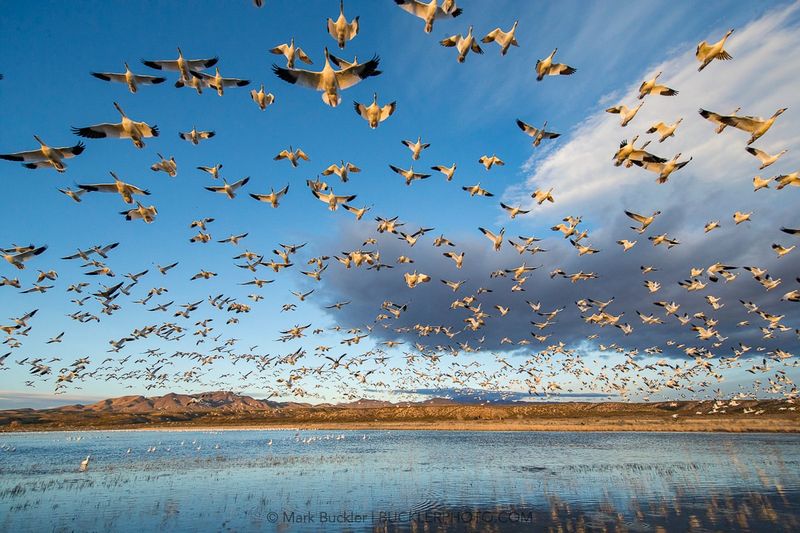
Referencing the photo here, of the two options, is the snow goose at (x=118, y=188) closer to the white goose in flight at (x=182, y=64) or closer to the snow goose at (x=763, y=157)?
the white goose in flight at (x=182, y=64)

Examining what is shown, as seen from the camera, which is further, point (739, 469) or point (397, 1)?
point (739, 469)

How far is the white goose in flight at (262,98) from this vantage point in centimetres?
2130

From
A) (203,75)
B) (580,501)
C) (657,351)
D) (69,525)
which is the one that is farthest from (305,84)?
(657,351)

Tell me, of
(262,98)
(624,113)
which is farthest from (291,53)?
(624,113)

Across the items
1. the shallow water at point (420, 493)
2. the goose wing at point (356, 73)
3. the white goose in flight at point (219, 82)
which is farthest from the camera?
the white goose in flight at point (219, 82)

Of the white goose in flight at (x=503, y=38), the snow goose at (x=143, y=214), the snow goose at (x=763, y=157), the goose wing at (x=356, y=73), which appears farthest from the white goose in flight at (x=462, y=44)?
the snow goose at (x=143, y=214)

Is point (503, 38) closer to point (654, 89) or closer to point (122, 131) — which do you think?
point (654, 89)

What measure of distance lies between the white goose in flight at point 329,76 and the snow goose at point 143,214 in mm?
13212

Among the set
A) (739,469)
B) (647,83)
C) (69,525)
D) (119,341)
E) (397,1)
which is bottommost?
(69,525)

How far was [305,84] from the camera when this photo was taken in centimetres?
1605

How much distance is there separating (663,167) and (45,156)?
2621 centimetres

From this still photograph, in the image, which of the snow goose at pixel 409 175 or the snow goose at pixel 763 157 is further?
the snow goose at pixel 409 175

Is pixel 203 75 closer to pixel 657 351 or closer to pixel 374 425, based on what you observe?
pixel 657 351

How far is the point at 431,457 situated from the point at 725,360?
30576mm
